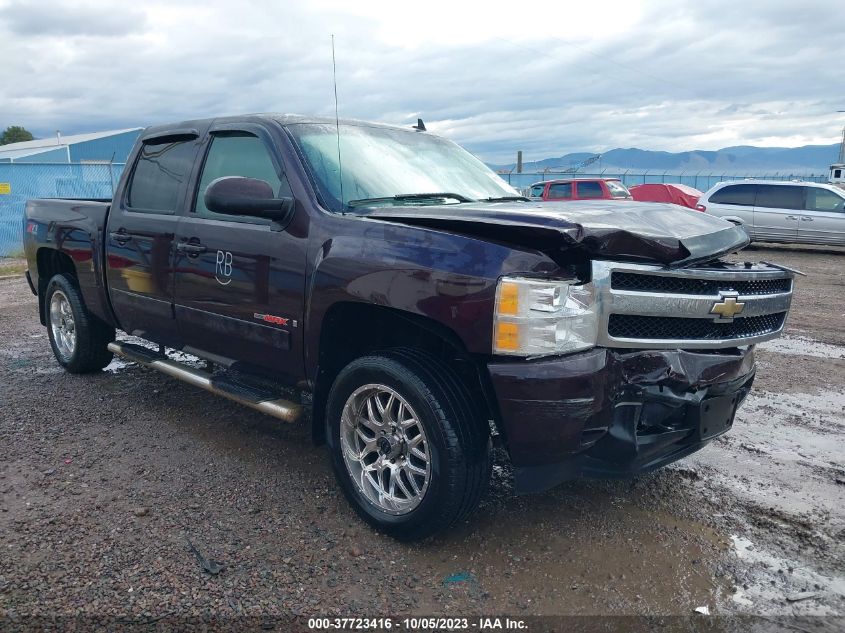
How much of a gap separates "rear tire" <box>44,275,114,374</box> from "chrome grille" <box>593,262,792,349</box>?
443 cm

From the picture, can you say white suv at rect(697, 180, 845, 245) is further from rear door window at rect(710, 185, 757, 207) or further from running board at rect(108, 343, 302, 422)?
running board at rect(108, 343, 302, 422)

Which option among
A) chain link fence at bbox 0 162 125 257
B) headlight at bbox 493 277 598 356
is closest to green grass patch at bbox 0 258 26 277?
chain link fence at bbox 0 162 125 257

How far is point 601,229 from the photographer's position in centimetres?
279

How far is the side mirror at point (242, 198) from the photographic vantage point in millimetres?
3445

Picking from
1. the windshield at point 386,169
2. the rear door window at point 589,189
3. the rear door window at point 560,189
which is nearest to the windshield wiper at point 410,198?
the windshield at point 386,169

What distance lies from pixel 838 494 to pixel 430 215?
8.51ft

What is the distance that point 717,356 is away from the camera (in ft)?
9.94

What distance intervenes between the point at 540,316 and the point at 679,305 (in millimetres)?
626

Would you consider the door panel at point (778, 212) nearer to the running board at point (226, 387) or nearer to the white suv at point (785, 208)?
the white suv at point (785, 208)

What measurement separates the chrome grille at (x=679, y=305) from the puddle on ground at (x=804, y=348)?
12.5 ft

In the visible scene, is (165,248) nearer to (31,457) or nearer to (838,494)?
(31,457)

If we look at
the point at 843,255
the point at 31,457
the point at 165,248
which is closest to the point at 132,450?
the point at 31,457

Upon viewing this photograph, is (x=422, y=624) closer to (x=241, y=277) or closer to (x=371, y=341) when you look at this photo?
(x=371, y=341)

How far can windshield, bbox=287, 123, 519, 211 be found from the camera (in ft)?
12.3
